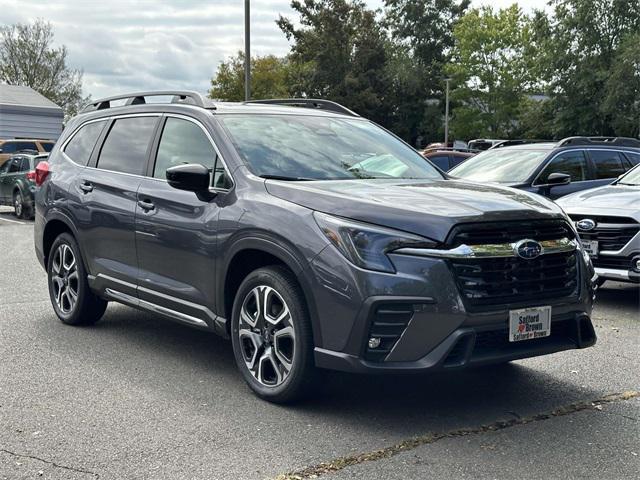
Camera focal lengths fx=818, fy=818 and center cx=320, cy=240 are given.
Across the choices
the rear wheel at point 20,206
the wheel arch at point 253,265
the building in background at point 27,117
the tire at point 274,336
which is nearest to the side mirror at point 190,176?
the wheel arch at point 253,265

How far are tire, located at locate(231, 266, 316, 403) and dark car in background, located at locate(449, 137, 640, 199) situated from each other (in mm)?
5989

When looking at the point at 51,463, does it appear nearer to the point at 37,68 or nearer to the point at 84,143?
the point at 84,143

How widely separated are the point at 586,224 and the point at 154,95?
433 centimetres

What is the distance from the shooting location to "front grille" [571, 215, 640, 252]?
25.3 feet

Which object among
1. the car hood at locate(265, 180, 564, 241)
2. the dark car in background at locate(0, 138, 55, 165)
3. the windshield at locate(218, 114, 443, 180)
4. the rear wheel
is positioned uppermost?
the windshield at locate(218, 114, 443, 180)

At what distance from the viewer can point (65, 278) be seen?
688 cm

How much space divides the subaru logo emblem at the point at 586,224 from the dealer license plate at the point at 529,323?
12.3ft

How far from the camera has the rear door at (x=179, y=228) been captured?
5.14 m

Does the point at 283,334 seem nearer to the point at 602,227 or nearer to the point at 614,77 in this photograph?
the point at 602,227

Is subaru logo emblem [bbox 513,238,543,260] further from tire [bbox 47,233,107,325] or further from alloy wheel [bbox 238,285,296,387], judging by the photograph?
tire [bbox 47,233,107,325]

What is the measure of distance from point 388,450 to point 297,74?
61.2 m

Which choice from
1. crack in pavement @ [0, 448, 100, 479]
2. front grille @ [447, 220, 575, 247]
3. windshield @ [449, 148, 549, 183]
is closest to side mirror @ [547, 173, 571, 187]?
windshield @ [449, 148, 549, 183]

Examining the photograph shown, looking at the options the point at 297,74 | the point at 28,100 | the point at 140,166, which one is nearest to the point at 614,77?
the point at 297,74

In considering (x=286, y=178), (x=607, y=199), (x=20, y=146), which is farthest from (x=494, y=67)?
(x=286, y=178)
